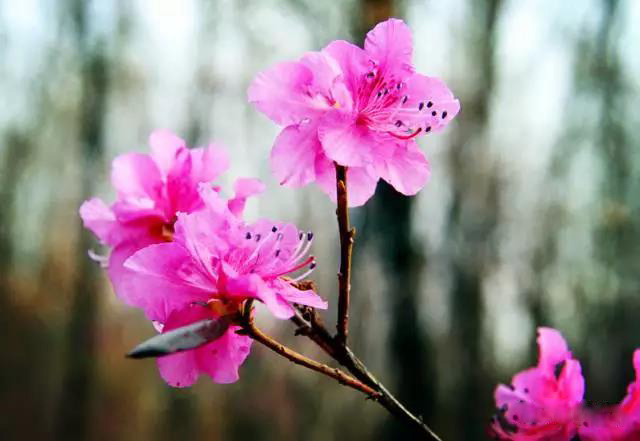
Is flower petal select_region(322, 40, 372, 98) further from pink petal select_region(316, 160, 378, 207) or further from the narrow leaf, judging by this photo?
the narrow leaf

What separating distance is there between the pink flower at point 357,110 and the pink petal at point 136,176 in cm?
26

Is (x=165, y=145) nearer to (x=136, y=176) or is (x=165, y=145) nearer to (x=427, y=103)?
(x=136, y=176)

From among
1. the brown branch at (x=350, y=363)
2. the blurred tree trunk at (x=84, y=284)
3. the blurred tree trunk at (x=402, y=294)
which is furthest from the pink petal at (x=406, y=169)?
the blurred tree trunk at (x=84, y=284)

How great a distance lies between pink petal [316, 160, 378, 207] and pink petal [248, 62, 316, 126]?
0.09 metres

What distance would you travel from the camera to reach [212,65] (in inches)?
415

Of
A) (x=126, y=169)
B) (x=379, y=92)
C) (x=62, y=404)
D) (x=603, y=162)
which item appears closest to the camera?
(x=379, y=92)

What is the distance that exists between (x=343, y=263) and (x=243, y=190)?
10.0 inches

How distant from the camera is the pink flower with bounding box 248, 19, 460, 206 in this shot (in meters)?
0.92

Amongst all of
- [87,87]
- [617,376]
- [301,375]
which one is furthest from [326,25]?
[617,376]

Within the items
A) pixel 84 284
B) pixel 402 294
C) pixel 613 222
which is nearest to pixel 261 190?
pixel 402 294

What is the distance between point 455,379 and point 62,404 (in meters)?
7.61

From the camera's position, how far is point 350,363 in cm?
82

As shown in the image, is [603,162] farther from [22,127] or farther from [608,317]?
[22,127]

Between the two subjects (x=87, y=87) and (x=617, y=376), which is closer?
(x=87, y=87)
